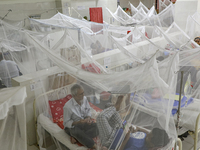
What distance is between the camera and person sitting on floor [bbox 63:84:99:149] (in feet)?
6.33

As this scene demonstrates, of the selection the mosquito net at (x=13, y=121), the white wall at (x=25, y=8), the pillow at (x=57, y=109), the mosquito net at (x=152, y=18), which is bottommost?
the pillow at (x=57, y=109)

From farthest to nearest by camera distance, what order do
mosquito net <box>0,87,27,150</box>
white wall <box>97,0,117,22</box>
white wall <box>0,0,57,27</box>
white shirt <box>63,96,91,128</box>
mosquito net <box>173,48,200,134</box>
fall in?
1. white wall <box>97,0,117,22</box>
2. white wall <box>0,0,57,27</box>
3. mosquito net <box>173,48,200,134</box>
4. white shirt <box>63,96,91,128</box>
5. mosquito net <box>0,87,27,150</box>

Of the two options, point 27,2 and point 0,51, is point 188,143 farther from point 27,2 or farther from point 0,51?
point 27,2

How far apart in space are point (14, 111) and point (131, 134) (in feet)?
3.16

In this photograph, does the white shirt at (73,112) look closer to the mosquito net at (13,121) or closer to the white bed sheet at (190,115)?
the mosquito net at (13,121)

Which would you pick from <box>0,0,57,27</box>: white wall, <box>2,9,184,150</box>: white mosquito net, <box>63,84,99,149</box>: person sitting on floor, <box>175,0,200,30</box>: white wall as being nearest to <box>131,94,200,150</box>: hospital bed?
<box>2,9,184,150</box>: white mosquito net

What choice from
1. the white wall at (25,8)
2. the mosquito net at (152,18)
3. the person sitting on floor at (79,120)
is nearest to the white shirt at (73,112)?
the person sitting on floor at (79,120)

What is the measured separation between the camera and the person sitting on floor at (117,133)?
1.74 metres

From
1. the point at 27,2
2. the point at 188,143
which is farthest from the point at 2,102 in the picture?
the point at 27,2

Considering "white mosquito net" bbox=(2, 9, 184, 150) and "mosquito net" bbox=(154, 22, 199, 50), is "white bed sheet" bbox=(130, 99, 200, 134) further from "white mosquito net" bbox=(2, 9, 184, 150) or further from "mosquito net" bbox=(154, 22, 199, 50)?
"mosquito net" bbox=(154, 22, 199, 50)

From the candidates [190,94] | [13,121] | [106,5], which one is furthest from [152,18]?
[13,121]

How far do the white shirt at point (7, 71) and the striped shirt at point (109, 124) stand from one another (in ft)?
6.66

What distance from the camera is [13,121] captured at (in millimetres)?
1611

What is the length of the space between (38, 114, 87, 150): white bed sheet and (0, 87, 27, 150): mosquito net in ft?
1.51
